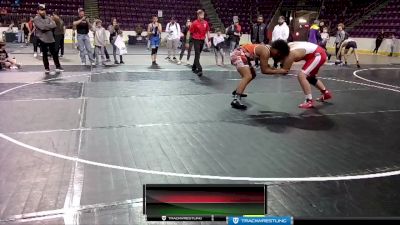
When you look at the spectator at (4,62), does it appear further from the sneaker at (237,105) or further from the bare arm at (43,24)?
the sneaker at (237,105)

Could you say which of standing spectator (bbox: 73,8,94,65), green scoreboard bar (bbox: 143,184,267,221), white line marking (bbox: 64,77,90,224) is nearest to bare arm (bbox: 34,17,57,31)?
standing spectator (bbox: 73,8,94,65)

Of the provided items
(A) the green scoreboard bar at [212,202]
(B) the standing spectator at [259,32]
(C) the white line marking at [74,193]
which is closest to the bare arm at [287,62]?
(C) the white line marking at [74,193]

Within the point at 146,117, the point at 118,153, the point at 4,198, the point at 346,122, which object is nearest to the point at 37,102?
the point at 146,117

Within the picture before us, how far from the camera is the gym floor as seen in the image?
279 centimetres

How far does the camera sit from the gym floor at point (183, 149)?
2791 mm

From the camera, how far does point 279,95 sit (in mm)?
7066

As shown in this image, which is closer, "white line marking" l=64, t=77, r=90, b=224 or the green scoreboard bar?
the green scoreboard bar

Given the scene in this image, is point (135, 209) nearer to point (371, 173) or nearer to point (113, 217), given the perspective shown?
point (113, 217)

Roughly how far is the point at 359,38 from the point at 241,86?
17867 mm

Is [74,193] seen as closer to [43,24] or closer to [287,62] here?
[287,62]

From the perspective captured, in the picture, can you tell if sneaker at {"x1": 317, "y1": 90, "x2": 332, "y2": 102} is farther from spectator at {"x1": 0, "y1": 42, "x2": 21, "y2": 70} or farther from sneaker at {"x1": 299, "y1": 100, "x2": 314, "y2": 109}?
spectator at {"x1": 0, "y1": 42, "x2": 21, "y2": 70}

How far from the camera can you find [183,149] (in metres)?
3.99

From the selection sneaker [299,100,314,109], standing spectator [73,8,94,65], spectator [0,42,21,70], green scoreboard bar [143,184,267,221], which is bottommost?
sneaker [299,100,314,109]

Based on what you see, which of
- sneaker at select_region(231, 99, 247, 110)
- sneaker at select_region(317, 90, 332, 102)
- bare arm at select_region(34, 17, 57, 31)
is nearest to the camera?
sneaker at select_region(231, 99, 247, 110)
